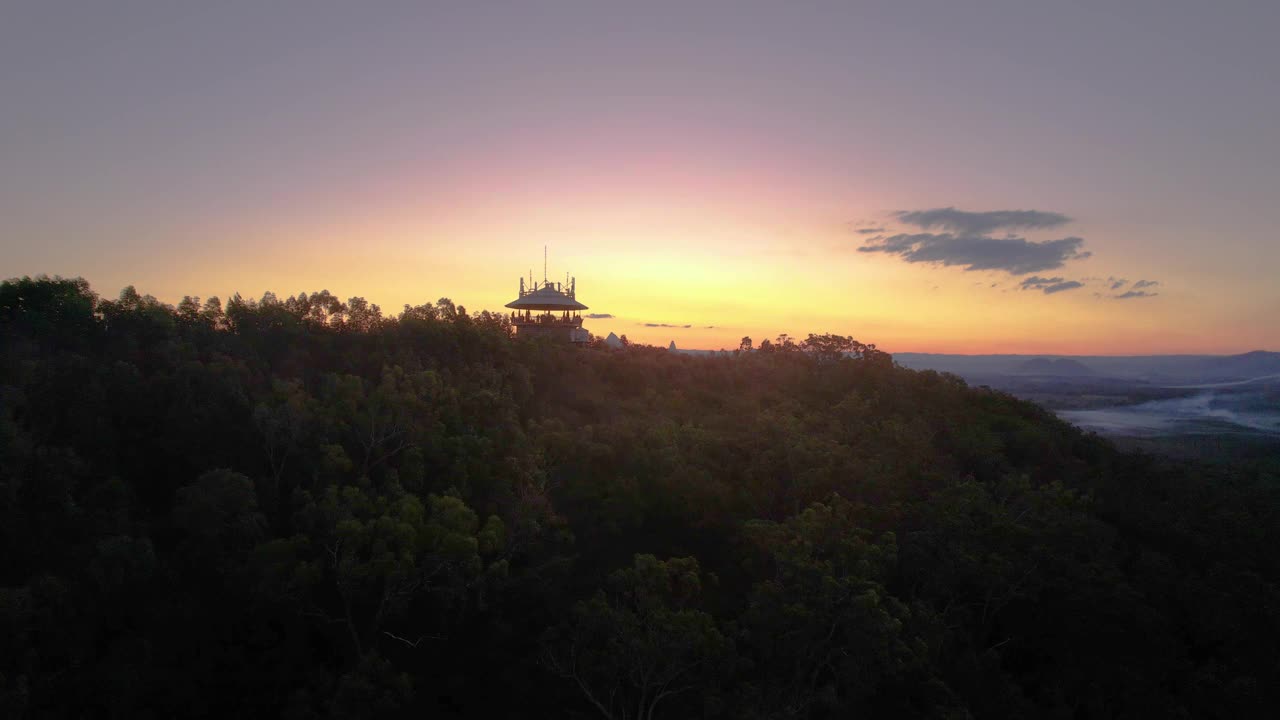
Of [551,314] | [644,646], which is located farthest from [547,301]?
[644,646]

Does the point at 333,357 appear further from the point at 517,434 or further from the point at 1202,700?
the point at 1202,700

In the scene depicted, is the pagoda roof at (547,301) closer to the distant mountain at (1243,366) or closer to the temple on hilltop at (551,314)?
the temple on hilltop at (551,314)

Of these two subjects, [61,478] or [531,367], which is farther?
[531,367]

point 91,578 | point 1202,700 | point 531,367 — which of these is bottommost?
point 1202,700

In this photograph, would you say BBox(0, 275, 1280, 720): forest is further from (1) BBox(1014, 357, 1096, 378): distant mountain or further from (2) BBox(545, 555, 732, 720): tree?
(1) BBox(1014, 357, 1096, 378): distant mountain

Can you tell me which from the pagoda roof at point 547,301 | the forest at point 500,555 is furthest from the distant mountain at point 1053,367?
the pagoda roof at point 547,301

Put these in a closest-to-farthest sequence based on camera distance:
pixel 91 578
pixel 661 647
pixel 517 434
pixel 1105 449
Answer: pixel 661 647, pixel 91 578, pixel 517 434, pixel 1105 449

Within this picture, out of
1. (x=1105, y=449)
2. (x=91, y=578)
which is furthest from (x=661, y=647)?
(x=1105, y=449)

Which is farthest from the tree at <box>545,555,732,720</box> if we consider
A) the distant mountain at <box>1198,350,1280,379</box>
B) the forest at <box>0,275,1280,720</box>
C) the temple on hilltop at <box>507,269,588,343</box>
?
the distant mountain at <box>1198,350,1280,379</box>
